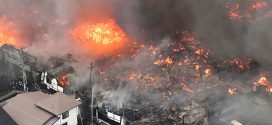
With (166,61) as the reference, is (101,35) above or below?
above

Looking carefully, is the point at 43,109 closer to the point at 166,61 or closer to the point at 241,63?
the point at 166,61

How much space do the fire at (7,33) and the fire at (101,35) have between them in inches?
323

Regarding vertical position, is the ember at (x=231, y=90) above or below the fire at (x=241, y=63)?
below

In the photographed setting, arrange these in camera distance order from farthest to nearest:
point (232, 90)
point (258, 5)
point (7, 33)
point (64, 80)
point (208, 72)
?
point (7, 33) < point (258, 5) < point (208, 72) < point (64, 80) < point (232, 90)

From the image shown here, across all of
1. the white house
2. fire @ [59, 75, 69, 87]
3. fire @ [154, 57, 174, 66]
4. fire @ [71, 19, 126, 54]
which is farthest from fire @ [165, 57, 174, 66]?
the white house

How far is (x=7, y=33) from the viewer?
5266 centimetres

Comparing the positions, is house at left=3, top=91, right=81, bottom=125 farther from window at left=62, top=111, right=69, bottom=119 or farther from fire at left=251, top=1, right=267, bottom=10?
fire at left=251, top=1, right=267, bottom=10

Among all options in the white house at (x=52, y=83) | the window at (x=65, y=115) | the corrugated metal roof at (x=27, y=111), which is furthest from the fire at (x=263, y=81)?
the corrugated metal roof at (x=27, y=111)

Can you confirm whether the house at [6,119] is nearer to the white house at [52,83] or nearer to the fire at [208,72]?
the white house at [52,83]

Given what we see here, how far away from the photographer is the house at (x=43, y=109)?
34.2 m

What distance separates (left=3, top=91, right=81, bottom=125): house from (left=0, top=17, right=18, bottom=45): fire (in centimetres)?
1629

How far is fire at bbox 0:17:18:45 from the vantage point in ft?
167

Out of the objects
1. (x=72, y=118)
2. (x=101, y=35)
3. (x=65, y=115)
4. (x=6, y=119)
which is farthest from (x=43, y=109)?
(x=101, y=35)

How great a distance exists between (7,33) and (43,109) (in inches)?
851
